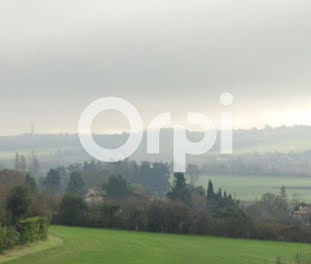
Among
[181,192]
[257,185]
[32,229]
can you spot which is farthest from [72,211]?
[257,185]

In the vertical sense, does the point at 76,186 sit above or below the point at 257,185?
above

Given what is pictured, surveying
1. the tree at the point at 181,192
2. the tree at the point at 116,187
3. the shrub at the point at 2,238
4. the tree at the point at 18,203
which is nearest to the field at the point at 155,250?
the shrub at the point at 2,238

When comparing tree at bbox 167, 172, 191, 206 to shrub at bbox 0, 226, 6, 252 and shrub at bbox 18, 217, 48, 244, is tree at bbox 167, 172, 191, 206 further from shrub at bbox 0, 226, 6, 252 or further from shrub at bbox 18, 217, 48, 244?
shrub at bbox 0, 226, 6, 252

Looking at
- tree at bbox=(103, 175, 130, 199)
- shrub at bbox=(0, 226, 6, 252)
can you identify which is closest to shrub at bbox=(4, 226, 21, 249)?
shrub at bbox=(0, 226, 6, 252)

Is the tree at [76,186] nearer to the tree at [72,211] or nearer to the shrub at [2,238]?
the tree at [72,211]

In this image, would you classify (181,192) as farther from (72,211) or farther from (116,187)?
(72,211)

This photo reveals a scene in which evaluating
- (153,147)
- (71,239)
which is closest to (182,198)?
(71,239)
